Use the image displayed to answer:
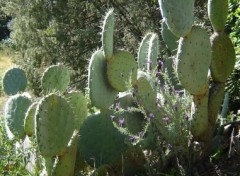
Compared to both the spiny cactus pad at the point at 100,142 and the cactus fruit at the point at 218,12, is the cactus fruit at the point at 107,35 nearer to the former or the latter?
the spiny cactus pad at the point at 100,142

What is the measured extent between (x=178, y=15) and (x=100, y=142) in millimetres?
999

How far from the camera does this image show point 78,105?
3629mm

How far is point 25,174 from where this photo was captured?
3486 mm

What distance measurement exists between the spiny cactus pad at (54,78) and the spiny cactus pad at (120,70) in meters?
0.50

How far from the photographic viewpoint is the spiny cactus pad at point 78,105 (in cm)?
361

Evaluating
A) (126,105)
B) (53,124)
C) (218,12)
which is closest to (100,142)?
(126,105)

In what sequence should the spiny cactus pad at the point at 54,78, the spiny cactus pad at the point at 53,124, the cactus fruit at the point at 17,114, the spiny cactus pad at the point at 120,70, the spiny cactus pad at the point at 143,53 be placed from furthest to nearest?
the spiny cactus pad at the point at 143,53
the spiny cactus pad at the point at 54,78
the cactus fruit at the point at 17,114
the spiny cactus pad at the point at 120,70
the spiny cactus pad at the point at 53,124

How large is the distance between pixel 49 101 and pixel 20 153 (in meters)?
0.76

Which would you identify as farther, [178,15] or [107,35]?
[107,35]

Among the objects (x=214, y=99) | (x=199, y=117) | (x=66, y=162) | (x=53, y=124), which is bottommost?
(x=66, y=162)

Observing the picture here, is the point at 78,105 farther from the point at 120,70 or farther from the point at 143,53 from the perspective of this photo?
the point at 143,53

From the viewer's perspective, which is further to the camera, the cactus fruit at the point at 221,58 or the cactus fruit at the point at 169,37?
the cactus fruit at the point at 169,37

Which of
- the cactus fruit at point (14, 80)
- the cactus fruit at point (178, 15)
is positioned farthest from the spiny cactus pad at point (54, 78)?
the cactus fruit at point (178, 15)

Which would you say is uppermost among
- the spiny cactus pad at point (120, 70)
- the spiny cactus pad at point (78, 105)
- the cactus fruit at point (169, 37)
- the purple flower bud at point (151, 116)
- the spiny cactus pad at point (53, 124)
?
the cactus fruit at point (169, 37)
